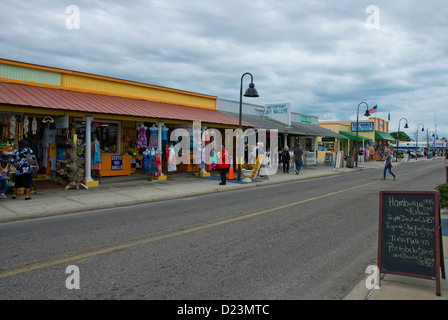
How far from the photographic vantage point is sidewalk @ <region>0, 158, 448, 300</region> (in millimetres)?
4227

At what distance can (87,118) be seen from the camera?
42.0ft

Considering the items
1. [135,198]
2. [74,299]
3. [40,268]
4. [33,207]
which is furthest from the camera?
[135,198]

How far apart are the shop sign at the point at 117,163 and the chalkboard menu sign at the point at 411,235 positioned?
531 inches

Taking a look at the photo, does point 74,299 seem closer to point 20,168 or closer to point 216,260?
point 216,260

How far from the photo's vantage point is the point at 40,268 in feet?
16.0

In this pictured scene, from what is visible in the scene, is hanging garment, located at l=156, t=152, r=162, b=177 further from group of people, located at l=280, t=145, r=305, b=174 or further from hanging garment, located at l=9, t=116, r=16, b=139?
group of people, located at l=280, t=145, r=305, b=174

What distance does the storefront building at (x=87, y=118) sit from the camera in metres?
12.0

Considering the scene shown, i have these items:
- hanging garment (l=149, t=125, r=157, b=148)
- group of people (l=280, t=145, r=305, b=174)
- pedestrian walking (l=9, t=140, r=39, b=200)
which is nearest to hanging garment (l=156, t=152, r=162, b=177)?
hanging garment (l=149, t=125, r=157, b=148)

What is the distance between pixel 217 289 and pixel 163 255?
5.09 feet

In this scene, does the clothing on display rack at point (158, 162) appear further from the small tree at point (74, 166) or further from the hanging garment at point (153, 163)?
the small tree at point (74, 166)

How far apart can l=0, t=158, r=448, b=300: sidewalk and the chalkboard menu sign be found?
24cm

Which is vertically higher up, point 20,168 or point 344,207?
point 20,168
